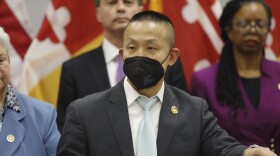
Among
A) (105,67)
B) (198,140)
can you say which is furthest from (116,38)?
(198,140)

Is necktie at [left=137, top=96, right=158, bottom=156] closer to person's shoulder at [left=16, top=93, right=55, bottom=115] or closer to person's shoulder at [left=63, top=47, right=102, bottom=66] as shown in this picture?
person's shoulder at [left=16, top=93, right=55, bottom=115]

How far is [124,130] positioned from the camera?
2.90m

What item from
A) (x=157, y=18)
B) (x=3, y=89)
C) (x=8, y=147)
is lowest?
(x=8, y=147)

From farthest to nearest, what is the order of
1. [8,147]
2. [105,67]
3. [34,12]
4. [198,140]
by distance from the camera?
[34,12] < [105,67] < [8,147] < [198,140]

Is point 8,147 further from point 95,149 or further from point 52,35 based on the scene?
point 52,35

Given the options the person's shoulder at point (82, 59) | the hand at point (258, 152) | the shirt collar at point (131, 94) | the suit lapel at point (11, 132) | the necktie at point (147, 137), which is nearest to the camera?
the hand at point (258, 152)

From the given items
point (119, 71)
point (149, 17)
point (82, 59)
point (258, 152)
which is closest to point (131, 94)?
point (149, 17)

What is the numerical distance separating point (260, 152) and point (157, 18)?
2.61ft

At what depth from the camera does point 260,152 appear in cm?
272

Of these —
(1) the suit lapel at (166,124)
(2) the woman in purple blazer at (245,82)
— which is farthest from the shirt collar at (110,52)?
(1) the suit lapel at (166,124)

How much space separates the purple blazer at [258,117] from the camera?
13.7 feet

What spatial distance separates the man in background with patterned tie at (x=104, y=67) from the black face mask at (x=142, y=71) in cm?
118

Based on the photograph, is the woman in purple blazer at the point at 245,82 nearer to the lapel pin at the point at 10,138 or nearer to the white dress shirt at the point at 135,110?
the white dress shirt at the point at 135,110

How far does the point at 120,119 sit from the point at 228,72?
164 cm
